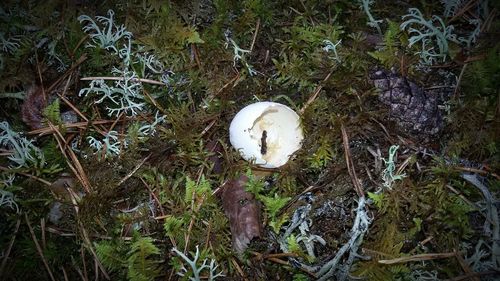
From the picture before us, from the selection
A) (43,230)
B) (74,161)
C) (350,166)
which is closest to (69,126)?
(74,161)

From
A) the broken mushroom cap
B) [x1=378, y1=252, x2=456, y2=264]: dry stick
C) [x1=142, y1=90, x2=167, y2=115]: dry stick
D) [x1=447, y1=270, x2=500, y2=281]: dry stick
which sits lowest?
[x1=447, y1=270, x2=500, y2=281]: dry stick

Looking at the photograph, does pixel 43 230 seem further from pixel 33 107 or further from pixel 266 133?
pixel 266 133

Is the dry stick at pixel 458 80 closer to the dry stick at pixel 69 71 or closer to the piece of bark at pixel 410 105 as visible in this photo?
the piece of bark at pixel 410 105

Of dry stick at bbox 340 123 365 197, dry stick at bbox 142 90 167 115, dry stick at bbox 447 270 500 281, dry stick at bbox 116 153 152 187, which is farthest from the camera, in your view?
dry stick at bbox 142 90 167 115

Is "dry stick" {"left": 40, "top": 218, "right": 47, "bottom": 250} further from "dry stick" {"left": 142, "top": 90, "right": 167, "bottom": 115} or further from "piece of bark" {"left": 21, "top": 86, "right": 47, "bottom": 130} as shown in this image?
"dry stick" {"left": 142, "top": 90, "right": 167, "bottom": 115}

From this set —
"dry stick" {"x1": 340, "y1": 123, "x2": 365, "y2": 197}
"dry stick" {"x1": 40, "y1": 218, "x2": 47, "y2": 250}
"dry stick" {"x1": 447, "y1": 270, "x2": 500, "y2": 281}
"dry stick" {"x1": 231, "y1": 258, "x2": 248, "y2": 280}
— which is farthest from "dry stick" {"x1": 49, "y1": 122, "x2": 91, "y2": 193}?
"dry stick" {"x1": 447, "y1": 270, "x2": 500, "y2": 281}

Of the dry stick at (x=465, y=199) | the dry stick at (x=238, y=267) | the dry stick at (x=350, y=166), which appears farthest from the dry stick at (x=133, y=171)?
the dry stick at (x=465, y=199)

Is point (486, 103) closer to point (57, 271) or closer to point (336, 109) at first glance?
point (336, 109)
